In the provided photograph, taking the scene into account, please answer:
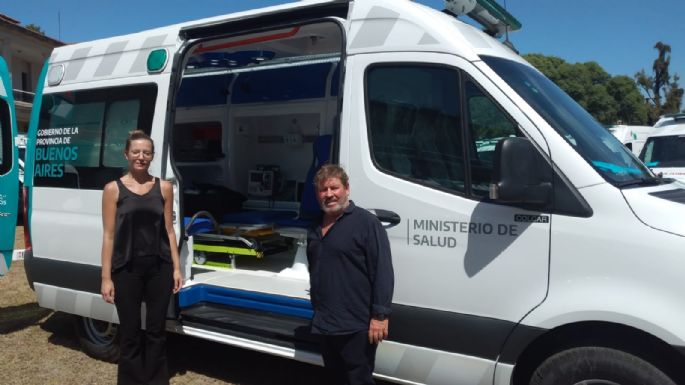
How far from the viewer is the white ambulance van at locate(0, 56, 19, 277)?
5254 millimetres

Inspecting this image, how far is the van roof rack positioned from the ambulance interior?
1491 mm

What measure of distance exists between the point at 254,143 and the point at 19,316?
130 inches

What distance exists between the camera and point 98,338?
4922 millimetres

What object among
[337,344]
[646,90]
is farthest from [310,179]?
[646,90]

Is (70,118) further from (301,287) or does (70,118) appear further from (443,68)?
(443,68)

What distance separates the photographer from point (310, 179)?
5527 millimetres

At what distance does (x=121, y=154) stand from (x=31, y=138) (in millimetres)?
1091

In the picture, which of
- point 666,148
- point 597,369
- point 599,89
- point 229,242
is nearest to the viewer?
point 597,369

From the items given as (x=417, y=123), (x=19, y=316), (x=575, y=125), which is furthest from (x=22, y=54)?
(x=575, y=125)

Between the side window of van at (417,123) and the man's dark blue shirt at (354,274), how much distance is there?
0.54 metres

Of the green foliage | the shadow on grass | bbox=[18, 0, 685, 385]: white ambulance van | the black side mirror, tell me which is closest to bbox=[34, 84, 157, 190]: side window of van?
bbox=[18, 0, 685, 385]: white ambulance van

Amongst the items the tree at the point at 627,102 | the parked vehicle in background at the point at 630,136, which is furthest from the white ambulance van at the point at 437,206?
the tree at the point at 627,102

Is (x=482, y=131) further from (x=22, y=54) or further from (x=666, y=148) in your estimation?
(x=22, y=54)

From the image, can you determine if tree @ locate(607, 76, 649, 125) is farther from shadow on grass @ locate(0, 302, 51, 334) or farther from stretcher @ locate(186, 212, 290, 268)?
shadow on grass @ locate(0, 302, 51, 334)
